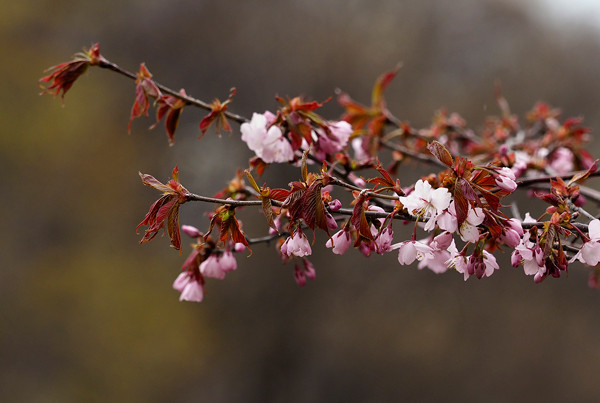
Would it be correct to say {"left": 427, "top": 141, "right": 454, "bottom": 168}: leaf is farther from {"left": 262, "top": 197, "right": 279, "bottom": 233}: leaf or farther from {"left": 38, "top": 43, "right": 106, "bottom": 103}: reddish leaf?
{"left": 38, "top": 43, "right": 106, "bottom": 103}: reddish leaf

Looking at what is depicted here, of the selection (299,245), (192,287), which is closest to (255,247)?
(192,287)

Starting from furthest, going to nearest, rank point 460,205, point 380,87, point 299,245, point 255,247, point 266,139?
1. point 255,247
2. point 380,87
3. point 266,139
4. point 299,245
5. point 460,205

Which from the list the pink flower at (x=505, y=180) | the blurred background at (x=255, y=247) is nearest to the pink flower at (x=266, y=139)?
the pink flower at (x=505, y=180)

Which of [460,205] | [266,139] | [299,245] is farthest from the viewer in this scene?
[266,139]

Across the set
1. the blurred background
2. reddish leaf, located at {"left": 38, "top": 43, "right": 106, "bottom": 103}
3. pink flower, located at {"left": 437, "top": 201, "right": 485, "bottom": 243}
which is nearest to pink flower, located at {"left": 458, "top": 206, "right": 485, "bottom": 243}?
pink flower, located at {"left": 437, "top": 201, "right": 485, "bottom": 243}

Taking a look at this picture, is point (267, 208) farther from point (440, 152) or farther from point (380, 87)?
point (380, 87)
